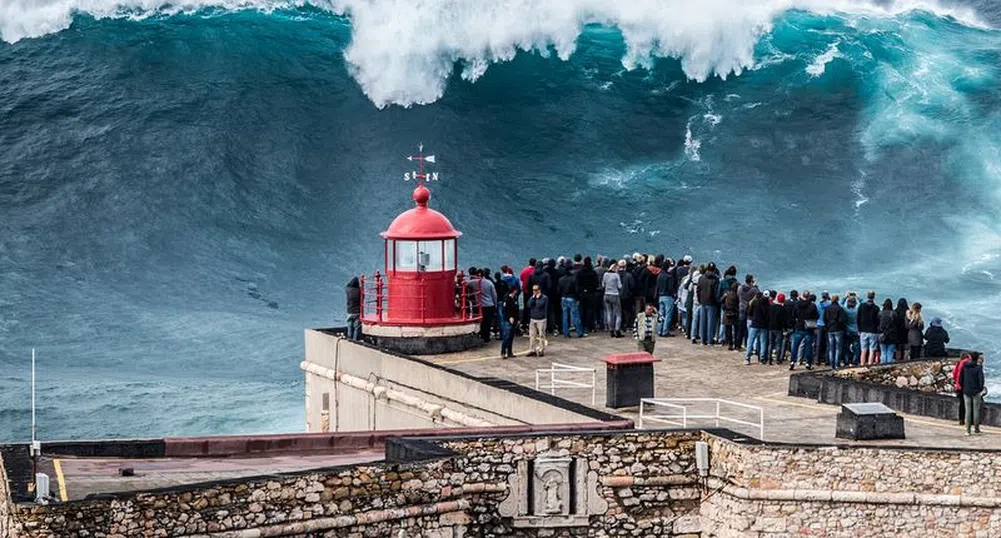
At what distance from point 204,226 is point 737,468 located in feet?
110

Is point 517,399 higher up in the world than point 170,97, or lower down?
lower down

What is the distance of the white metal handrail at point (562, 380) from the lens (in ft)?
113

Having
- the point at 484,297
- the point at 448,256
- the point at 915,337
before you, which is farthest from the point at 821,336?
the point at 448,256

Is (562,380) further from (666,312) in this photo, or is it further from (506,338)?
(666,312)

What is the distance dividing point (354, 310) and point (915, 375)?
918 cm

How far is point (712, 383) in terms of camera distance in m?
35.5

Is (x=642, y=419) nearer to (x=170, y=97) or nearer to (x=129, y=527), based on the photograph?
(x=129, y=527)

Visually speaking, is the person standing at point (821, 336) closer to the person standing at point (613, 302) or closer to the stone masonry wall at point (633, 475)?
the person standing at point (613, 302)

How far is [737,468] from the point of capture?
94.8 feet

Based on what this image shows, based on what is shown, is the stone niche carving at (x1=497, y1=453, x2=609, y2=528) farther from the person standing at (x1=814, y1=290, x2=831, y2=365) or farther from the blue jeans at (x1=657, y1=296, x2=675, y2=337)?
the blue jeans at (x1=657, y1=296, x2=675, y2=337)

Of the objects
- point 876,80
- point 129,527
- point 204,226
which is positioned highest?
point 876,80


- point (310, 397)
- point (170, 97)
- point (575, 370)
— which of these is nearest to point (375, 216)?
point (170, 97)

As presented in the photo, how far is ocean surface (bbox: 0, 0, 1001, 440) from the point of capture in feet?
186

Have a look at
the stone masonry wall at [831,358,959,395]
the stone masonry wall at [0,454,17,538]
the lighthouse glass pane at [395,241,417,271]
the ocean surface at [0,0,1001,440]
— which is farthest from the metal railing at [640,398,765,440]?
the ocean surface at [0,0,1001,440]
